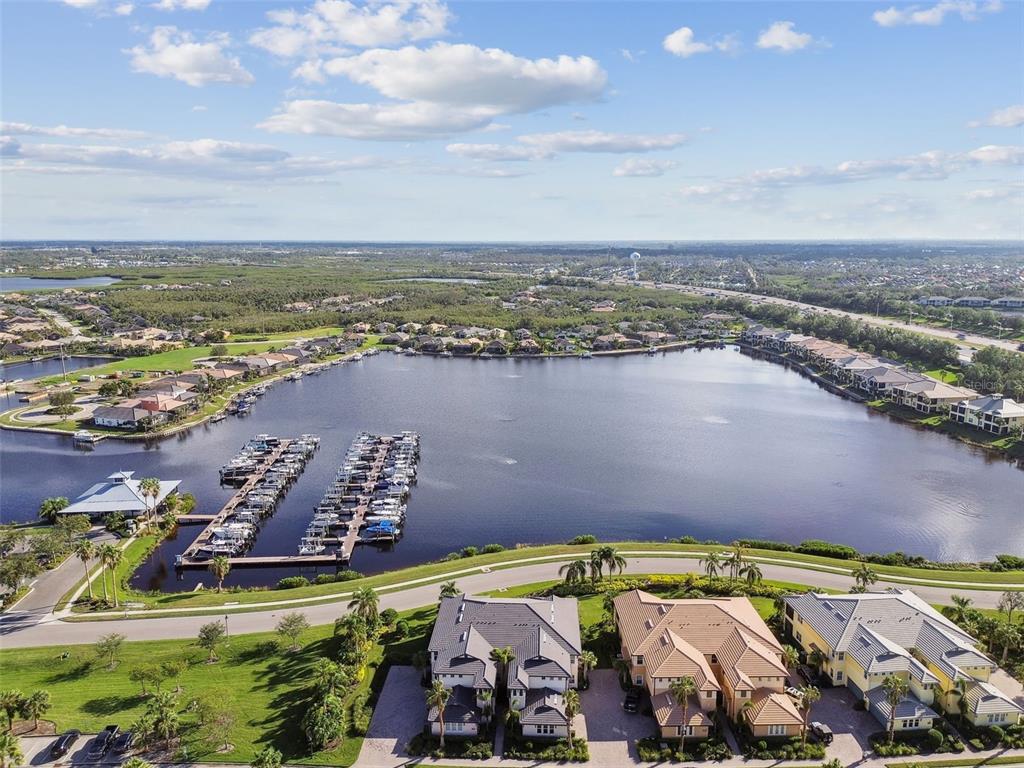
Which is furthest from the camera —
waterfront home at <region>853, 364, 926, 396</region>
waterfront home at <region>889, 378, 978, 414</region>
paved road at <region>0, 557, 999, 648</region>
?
waterfront home at <region>853, 364, 926, 396</region>

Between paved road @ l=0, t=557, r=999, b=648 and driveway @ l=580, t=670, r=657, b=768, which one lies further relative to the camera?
paved road @ l=0, t=557, r=999, b=648

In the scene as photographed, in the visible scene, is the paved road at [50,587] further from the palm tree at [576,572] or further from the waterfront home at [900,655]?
the waterfront home at [900,655]

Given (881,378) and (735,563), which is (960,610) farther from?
(881,378)

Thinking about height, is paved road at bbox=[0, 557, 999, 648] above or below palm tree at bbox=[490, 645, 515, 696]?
below

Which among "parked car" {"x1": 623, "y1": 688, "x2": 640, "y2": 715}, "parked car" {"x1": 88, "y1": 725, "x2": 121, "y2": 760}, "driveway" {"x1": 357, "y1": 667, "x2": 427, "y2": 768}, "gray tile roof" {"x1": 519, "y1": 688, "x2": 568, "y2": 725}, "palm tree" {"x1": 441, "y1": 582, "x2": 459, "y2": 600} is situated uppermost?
"palm tree" {"x1": 441, "y1": 582, "x2": 459, "y2": 600}

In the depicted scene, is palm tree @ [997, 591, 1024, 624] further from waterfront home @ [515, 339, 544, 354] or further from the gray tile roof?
waterfront home @ [515, 339, 544, 354]

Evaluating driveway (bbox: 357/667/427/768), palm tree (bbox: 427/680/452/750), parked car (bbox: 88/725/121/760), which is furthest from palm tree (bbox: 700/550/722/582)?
parked car (bbox: 88/725/121/760)

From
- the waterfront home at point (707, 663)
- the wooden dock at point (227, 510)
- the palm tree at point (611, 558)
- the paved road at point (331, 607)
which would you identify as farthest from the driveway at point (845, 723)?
the wooden dock at point (227, 510)

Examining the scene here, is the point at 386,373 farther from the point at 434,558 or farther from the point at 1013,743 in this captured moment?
the point at 1013,743
